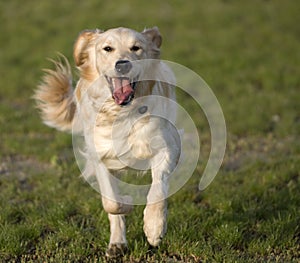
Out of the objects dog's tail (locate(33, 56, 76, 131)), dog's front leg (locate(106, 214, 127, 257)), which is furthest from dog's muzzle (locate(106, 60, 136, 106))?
dog's tail (locate(33, 56, 76, 131))

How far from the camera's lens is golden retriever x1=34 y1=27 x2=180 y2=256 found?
3494 millimetres

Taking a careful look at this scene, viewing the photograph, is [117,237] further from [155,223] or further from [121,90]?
[121,90]

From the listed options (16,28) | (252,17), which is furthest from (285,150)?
(16,28)

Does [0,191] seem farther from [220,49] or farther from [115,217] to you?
[220,49]

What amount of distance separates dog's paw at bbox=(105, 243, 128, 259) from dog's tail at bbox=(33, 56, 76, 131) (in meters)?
1.59

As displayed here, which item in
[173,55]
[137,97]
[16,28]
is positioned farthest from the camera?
[16,28]

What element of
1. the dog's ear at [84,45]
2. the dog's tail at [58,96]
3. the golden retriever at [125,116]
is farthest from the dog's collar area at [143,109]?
the dog's tail at [58,96]

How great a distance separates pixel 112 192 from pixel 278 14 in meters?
9.60

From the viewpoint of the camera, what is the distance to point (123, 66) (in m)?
3.43

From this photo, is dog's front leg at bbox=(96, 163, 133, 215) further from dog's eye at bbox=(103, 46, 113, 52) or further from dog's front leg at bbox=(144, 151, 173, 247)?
dog's eye at bbox=(103, 46, 113, 52)

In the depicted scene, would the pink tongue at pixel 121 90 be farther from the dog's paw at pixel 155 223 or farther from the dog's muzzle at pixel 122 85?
the dog's paw at pixel 155 223

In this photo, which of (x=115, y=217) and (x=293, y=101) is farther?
(x=293, y=101)

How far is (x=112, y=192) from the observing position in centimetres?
378

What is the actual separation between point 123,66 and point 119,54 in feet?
0.44
